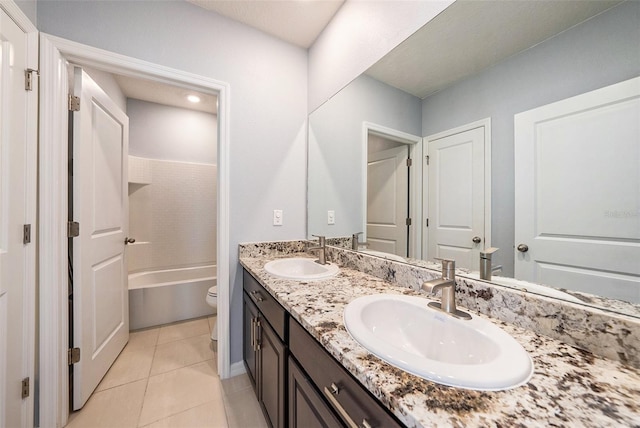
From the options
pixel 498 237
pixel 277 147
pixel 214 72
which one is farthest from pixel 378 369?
pixel 214 72

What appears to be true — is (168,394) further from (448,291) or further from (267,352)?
(448,291)

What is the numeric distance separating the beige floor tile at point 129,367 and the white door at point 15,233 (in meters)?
0.46

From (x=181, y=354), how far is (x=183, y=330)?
0.44m

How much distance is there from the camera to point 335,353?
1.94 feet

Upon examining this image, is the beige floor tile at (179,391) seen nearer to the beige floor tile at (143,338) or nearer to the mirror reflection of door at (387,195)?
the beige floor tile at (143,338)

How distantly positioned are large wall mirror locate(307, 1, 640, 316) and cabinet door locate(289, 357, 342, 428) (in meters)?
0.67

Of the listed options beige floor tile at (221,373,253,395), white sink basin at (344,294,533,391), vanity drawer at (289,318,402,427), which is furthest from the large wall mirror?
beige floor tile at (221,373,253,395)

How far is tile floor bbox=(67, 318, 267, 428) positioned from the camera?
1.28 metres

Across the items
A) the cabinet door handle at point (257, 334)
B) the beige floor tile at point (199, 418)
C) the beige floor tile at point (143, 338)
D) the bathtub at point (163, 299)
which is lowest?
the beige floor tile at point (199, 418)

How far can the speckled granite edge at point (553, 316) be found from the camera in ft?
1.79

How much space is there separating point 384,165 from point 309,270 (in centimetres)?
81

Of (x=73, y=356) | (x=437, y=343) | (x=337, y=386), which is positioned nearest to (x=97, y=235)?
(x=73, y=356)

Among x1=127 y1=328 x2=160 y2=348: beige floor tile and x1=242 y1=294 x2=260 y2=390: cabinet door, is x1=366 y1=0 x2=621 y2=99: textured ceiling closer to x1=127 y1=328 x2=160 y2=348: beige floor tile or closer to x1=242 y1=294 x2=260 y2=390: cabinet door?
x1=242 y1=294 x2=260 y2=390: cabinet door

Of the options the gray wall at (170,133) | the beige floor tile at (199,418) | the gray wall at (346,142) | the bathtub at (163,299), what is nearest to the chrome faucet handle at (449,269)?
the gray wall at (346,142)
